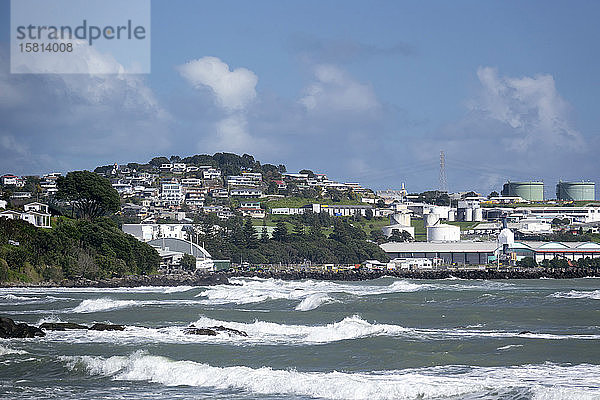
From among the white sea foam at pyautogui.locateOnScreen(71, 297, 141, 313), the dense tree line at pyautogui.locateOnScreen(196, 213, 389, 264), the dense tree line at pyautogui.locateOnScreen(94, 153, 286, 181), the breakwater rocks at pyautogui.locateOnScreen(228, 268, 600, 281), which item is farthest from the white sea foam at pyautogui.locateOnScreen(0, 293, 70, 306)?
the dense tree line at pyautogui.locateOnScreen(94, 153, 286, 181)

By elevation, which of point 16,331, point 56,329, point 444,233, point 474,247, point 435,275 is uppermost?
point 444,233

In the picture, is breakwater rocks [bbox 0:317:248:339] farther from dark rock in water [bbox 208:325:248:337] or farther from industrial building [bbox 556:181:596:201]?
industrial building [bbox 556:181:596:201]

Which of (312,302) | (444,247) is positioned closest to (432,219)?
(444,247)

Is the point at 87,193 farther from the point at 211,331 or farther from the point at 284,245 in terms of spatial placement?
the point at 211,331

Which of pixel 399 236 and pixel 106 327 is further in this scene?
pixel 399 236

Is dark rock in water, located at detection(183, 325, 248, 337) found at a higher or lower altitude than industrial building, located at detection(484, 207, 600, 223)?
lower

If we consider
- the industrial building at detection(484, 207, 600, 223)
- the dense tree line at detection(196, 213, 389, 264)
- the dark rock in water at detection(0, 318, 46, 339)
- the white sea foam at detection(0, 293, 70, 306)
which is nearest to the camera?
the dark rock in water at detection(0, 318, 46, 339)

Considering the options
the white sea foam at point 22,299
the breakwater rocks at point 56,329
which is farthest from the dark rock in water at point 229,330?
the white sea foam at point 22,299

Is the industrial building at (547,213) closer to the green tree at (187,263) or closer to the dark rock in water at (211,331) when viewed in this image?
the green tree at (187,263)
